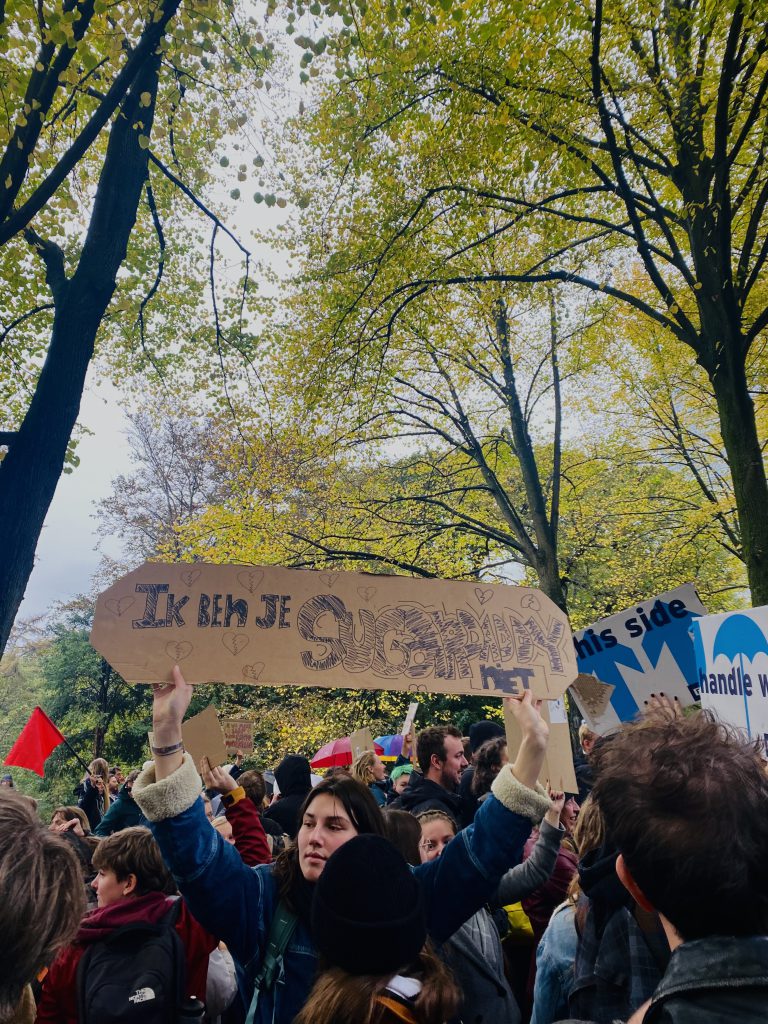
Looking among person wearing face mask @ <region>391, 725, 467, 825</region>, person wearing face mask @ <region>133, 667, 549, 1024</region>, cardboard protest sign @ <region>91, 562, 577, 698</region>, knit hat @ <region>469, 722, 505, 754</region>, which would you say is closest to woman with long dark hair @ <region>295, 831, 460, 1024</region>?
person wearing face mask @ <region>133, 667, 549, 1024</region>

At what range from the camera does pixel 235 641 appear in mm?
2246

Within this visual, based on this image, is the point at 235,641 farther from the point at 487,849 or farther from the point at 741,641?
the point at 741,641

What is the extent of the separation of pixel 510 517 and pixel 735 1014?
1129 centimetres

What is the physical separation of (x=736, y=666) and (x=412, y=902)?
3420 mm

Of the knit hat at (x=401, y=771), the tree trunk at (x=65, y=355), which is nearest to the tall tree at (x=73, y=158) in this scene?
the tree trunk at (x=65, y=355)

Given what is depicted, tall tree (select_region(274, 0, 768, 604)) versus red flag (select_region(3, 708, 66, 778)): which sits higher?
tall tree (select_region(274, 0, 768, 604))

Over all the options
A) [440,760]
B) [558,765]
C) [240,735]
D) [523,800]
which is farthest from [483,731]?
[523,800]

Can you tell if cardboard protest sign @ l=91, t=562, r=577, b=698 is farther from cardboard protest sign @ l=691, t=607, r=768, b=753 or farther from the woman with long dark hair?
cardboard protest sign @ l=691, t=607, r=768, b=753

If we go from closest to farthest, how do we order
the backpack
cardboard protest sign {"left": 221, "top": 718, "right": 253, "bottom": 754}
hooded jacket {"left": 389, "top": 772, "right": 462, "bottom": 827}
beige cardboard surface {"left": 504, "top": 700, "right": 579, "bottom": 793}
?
1. the backpack
2. beige cardboard surface {"left": 504, "top": 700, "right": 579, "bottom": 793}
3. hooded jacket {"left": 389, "top": 772, "right": 462, "bottom": 827}
4. cardboard protest sign {"left": 221, "top": 718, "right": 253, "bottom": 754}

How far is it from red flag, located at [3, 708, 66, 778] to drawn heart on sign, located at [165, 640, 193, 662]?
6.25 meters

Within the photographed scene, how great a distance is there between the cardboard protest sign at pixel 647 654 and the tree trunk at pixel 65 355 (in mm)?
3816

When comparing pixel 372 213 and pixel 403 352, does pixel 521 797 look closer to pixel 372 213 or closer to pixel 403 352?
pixel 372 213

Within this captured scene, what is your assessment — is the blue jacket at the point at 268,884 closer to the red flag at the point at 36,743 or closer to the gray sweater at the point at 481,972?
the gray sweater at the point at 481,972

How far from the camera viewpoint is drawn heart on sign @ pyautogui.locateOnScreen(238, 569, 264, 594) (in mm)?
2316
